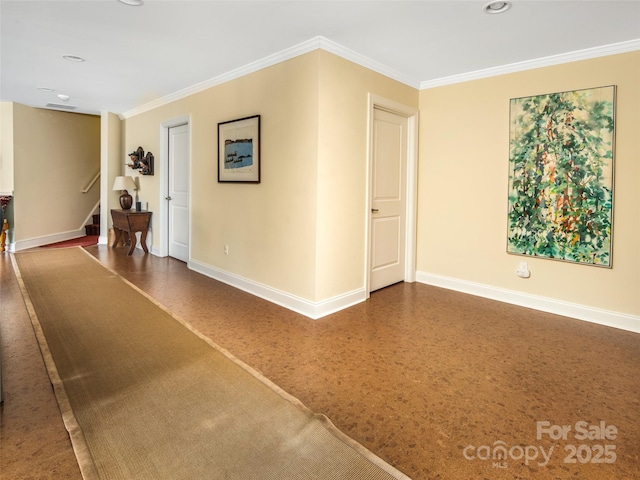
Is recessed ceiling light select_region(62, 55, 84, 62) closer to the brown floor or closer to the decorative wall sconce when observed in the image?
the decorative wall sconce

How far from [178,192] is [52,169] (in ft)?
8.99

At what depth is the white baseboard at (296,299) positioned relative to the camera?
3.42 m

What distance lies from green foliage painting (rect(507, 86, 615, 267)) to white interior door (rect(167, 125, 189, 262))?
3.97 meters

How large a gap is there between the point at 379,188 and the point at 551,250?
1.68 m

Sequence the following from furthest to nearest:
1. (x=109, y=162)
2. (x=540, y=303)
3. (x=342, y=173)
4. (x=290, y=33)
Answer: (x=109, y=162) → (x=540, y=303) → (x=342, y=173) → (x=290, y=33)

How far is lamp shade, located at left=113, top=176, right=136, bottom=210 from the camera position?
6.07 meters

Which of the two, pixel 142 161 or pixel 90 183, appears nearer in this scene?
pixel 142 161

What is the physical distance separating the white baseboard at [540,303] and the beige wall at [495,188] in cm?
4

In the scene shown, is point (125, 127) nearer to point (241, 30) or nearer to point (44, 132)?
point (44, 132)

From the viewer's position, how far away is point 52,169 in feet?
21.6

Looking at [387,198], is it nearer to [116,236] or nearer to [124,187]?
[124,187]

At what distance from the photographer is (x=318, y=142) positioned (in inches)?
127

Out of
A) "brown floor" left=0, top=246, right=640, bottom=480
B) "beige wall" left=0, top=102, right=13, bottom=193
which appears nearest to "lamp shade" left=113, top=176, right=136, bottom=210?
"beige wall" left=0, top=102, right=13, bottom=193

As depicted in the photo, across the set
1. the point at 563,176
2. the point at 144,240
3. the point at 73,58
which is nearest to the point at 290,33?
the point at 73,58
